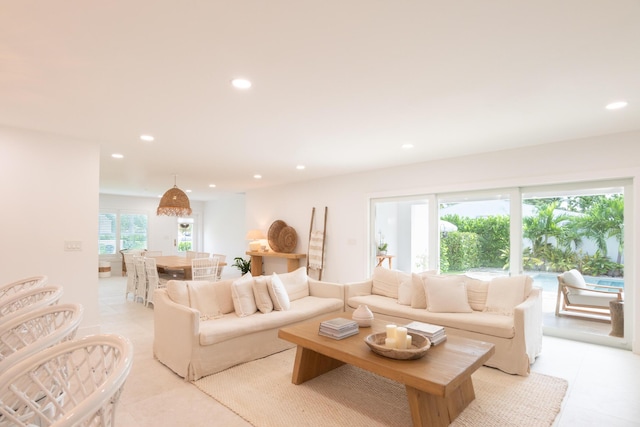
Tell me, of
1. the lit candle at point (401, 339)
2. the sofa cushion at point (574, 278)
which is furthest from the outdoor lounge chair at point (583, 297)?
the lit candle at point (401, 339)

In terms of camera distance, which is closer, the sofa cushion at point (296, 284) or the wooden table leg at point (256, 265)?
the sofa cushion at point (296, 284)

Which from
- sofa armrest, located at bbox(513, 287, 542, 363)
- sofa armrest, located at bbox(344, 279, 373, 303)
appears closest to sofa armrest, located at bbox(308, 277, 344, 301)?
→ sofa armrest, located at bbox(344, 279, 373, 303)

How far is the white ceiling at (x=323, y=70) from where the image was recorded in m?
1.78

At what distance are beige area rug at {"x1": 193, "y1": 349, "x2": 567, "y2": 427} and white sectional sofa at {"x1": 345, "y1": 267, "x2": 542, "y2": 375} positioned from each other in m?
0.26

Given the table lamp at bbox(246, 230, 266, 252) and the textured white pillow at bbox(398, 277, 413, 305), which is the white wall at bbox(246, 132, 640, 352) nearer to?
the table lamp at bbox(246, 230, 266, 252)

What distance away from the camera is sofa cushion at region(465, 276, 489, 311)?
12.7 ft

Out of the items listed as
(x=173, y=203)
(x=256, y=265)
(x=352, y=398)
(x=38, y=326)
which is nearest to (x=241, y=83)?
(x=38, y=326)

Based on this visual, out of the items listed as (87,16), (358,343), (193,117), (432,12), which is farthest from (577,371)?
(87,16)

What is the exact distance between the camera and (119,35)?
198 cm

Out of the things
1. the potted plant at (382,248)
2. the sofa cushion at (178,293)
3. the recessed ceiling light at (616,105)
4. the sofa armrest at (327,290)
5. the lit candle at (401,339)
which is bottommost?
the sofa armrest at (327,290)

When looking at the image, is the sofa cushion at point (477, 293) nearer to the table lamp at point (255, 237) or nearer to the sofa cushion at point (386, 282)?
the sofa cushion at point (386, 282)

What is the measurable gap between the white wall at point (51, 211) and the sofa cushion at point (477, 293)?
460 cm

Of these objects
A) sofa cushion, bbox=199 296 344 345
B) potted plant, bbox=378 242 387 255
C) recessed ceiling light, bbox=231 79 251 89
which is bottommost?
sofa cushion, bbox=199 296 344 345

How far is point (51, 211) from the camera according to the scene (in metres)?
3.98
